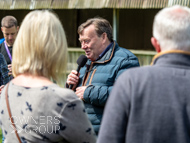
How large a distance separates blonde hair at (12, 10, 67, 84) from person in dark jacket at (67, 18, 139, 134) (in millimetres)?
1713

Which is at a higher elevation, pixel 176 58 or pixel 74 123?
pixel 176 58

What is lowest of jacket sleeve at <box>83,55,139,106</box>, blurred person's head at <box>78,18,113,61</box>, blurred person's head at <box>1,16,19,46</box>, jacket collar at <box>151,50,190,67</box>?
jacket sleeve at <box>83,55,139,106</box>

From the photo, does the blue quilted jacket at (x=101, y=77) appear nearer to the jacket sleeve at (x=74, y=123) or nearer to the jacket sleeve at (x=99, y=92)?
the jacket sleeve at (x=99, y=92)

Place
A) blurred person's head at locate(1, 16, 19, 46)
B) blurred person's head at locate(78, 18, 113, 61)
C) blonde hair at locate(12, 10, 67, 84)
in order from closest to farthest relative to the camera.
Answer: blonde hair at locate(12, 10, 67, 84), blurred person's head at locate(78, 18, 113, 61), blurred person's head at locate(1, 16, 19, 46)

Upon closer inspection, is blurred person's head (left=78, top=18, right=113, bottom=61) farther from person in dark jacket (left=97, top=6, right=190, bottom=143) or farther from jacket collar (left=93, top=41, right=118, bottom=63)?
person in dark jacket (left=97, top=6, right=190, bottom=143)

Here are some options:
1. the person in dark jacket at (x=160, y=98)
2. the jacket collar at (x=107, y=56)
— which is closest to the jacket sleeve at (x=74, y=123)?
the person in dark jacket at (x=160, y=98)

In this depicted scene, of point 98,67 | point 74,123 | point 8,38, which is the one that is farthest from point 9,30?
point 74,123

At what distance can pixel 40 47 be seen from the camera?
7.88 ft

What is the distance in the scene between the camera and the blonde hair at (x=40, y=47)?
2.41 m

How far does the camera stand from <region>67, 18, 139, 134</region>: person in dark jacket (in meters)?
4.17

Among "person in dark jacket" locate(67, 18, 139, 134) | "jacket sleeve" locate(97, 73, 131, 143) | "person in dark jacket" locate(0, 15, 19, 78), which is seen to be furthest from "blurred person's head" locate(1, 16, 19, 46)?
"jacket sleeve" locate(97, 73, 131, 143)

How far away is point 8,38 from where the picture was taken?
6.33 metres

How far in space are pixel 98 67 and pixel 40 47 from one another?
199cm

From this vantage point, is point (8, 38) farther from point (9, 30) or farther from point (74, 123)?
point (74, 123)
